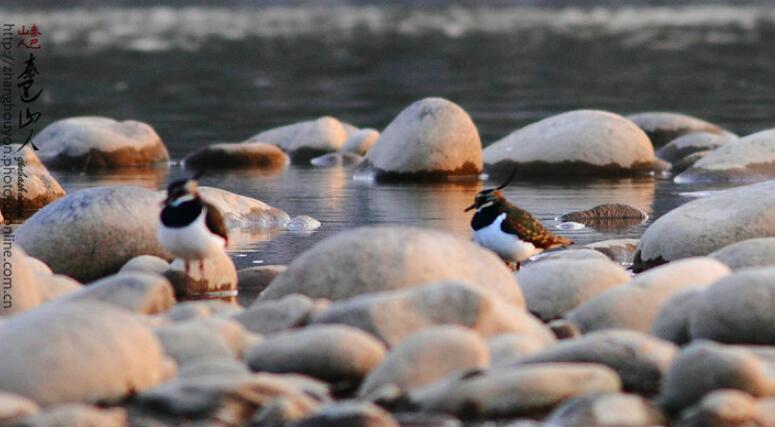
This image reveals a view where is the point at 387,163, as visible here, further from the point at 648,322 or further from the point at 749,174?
the point at 648,322

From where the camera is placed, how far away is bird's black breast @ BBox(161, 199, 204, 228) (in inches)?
368

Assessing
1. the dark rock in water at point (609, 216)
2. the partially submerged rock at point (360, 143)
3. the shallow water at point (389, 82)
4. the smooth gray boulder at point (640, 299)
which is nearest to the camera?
the smooth gray boulder at point (640, 299)

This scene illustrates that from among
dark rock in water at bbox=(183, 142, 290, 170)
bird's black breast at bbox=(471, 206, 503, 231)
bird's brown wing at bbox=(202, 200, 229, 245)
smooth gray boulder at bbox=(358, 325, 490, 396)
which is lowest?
dark rock in water at bbox=(183, 142, 290, 170)

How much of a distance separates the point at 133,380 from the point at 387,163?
37.4 feet

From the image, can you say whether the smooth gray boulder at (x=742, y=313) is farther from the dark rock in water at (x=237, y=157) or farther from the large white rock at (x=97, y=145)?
the large white rock at (x=97, y=145)

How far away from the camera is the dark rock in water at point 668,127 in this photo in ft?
74.1

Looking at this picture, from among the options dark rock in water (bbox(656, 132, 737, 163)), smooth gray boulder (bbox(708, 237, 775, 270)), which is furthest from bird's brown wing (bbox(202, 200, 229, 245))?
dark rock in water (bbox(656, 132, 737, 163))

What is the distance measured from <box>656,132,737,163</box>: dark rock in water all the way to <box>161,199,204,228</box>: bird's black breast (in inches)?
457

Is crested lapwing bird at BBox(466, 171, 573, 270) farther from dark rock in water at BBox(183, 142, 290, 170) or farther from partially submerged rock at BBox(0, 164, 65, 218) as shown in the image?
Result: dark rock in water at BBox(183, 142, 290, 170)

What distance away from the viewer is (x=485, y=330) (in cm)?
734

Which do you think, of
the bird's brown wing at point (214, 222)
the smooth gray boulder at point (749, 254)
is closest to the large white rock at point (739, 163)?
the smooth gray boulder at point (749, 254)

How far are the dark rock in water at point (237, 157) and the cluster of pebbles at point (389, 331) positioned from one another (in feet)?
28.4

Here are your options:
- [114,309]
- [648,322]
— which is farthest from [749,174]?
[114,309]

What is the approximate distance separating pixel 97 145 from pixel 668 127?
817 cm
